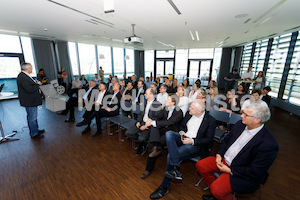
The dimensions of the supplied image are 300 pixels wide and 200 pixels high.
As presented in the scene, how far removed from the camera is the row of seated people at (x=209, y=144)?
159 centimetres

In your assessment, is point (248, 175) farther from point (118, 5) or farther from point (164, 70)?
point (164, 70)

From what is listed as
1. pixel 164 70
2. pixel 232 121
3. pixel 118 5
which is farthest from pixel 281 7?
pixel 164 70

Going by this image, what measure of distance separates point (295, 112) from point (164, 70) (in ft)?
35.2

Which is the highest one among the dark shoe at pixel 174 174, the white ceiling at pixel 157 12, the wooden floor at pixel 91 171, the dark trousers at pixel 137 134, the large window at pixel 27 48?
the white ceiling at pixel 157 12

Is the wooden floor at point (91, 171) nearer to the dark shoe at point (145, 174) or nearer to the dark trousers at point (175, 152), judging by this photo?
the dark shoe at point (145, 174)

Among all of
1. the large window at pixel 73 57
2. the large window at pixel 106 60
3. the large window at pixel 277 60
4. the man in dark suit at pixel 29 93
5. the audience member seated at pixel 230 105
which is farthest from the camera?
the large window at pixel 106 60

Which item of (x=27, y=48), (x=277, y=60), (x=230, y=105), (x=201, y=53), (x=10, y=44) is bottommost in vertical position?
(x=230, y=105)

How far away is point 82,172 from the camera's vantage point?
2.61 m

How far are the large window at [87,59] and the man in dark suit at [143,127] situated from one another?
9561 mm

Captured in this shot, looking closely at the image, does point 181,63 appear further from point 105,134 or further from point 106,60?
point 105,134

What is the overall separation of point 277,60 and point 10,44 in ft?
47.5

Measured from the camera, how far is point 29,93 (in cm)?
353

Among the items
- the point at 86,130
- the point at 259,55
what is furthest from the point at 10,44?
the point at 259,55

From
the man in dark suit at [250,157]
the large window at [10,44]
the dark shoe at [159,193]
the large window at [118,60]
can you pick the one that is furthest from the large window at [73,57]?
the man in dark suit at [250,157]
